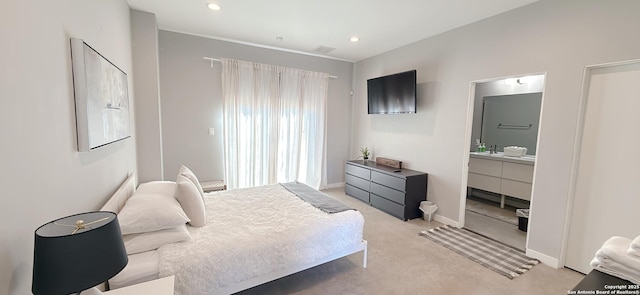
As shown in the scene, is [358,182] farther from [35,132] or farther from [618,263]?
[35,132]

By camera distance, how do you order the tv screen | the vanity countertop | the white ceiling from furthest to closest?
the tv screen → the vanity countertop → the white ceiling

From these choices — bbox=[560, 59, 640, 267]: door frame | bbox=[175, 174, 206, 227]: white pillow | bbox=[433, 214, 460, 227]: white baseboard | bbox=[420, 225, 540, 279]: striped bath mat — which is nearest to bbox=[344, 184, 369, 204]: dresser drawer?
bbox=[433, 214, 460, 227]: white baseboard

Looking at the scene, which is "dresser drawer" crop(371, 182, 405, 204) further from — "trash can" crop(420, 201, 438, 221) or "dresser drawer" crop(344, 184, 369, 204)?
"trash can" crop(420, 201, 438, 221)

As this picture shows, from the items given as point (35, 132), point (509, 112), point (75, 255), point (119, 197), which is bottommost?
point (119, 197)

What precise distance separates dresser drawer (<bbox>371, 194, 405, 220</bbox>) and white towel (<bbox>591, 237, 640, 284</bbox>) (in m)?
2.59

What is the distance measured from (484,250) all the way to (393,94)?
2485mm

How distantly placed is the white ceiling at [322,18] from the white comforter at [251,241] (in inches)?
86.2

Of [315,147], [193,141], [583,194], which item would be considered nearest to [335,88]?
[315,147]

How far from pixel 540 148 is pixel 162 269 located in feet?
11.6

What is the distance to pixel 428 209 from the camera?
148 inches

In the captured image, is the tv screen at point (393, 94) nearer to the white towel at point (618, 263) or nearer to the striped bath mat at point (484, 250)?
the striped bath mat at point (484, 250)

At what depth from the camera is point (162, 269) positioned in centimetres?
160

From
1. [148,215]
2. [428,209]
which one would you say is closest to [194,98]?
[148,215]

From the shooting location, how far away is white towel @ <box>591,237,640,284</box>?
1.12 meters
